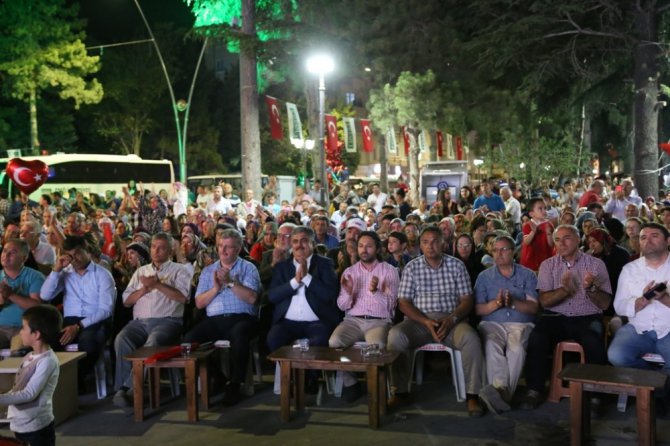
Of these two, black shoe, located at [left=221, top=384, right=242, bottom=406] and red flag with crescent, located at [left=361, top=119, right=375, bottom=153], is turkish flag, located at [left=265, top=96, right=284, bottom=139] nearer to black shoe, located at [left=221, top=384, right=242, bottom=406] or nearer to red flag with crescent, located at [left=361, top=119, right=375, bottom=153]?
red flag with crescent, located at [left=361, top=119, right=375, bottom=153]

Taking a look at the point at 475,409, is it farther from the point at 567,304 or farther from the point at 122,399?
the point at 122,399

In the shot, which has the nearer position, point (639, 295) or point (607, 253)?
point (639, 295)

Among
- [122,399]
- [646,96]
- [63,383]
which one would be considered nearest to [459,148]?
[646,96]

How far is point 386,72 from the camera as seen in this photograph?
21.5 m

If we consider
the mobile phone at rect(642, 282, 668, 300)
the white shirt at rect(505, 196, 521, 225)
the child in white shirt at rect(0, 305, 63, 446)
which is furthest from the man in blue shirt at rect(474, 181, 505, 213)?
the child in white shirt at rect(0, 305, 63, 446)

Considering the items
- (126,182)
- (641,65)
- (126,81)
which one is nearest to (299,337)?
(641,65)

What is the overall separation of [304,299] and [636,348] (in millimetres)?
2920

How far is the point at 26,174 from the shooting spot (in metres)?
12.0

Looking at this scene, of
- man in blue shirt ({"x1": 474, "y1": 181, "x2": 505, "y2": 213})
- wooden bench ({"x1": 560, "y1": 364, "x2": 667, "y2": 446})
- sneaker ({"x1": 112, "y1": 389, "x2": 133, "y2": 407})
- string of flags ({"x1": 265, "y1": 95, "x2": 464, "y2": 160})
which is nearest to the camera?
wooden bench ({"x1": 560, "y1": 364, "x2": 667, "y2": 446})

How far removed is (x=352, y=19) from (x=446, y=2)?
2.86 m

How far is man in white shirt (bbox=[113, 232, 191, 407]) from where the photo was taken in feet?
21.3

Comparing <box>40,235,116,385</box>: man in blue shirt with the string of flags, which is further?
the string of flags

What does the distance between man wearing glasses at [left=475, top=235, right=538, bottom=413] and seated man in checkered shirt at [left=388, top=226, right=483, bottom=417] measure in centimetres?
14

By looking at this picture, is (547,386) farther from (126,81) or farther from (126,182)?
(126,81)
